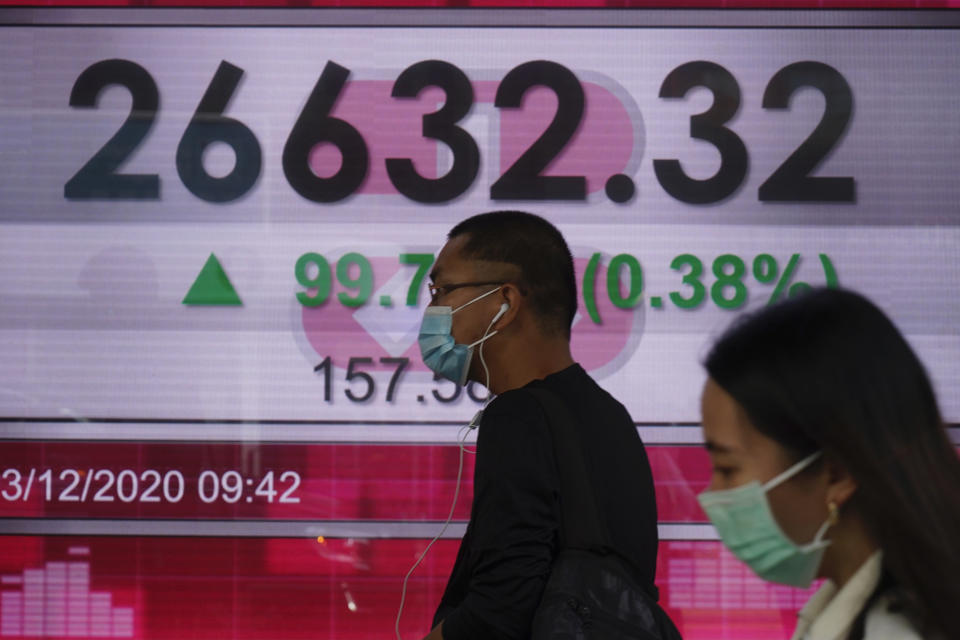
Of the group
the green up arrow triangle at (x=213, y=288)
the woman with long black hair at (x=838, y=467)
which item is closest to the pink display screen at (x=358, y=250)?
the green up arrow triangle at (x=213, y=288)

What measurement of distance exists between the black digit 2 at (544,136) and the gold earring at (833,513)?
2.15m

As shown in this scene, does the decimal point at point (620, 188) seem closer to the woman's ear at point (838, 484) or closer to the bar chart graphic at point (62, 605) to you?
the bar chart graphic at point (62, 605)

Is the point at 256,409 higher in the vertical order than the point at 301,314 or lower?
lower

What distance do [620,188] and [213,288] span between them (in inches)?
50.7

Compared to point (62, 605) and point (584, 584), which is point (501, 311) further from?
point (62, 605)

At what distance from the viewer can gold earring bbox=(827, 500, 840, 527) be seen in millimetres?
1491

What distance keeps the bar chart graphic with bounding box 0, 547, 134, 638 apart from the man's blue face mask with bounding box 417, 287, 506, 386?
1.55m

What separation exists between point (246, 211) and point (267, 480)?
83 centimetres

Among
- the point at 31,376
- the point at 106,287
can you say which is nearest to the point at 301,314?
the point at 106,287

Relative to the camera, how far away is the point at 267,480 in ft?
11.5

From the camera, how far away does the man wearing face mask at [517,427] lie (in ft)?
6.86

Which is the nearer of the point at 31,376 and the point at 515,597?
the point at 515,597

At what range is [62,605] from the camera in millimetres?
3520

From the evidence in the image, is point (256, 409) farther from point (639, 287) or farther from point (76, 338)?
point (639, 287)
